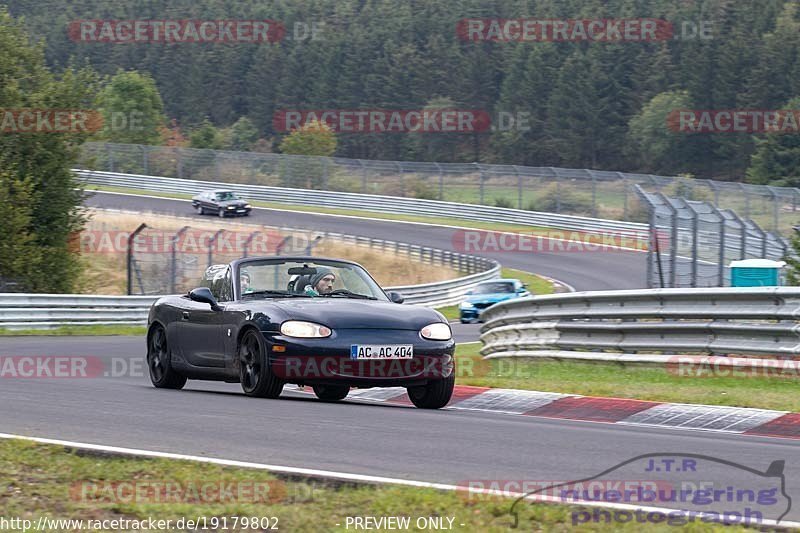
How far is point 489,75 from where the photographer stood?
11100cm

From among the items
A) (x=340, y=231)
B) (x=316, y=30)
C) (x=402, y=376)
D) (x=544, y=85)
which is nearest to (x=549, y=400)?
(x=402, y=376)

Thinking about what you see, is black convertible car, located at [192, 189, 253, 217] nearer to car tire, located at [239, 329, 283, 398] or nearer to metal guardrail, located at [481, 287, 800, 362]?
metal guardrail, located at [481, 287, 800, 362]


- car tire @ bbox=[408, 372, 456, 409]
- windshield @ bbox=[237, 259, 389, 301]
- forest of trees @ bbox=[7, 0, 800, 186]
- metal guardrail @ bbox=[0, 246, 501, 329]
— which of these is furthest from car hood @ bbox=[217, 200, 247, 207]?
car tire @ bbox=[408, 372, 456, 409]

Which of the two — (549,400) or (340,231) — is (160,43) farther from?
(549,400)

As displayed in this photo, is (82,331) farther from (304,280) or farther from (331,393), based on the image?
(304,280)

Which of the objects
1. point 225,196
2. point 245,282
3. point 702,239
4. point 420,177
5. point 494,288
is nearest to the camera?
point 245,282

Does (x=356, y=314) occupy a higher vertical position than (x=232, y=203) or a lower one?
higher

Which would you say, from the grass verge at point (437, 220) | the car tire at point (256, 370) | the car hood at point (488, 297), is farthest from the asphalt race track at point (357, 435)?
the grass verge at point (437, 220)

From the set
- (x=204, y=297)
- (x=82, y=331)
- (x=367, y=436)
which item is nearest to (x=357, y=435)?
(x=367, y=436)

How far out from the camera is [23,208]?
29.4 m

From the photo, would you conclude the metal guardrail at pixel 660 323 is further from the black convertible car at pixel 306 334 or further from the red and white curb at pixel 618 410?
the black convertible car at pixel 306 334

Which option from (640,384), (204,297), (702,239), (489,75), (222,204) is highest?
(489,75)

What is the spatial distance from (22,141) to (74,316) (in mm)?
6815

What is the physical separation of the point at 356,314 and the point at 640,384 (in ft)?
11.2
